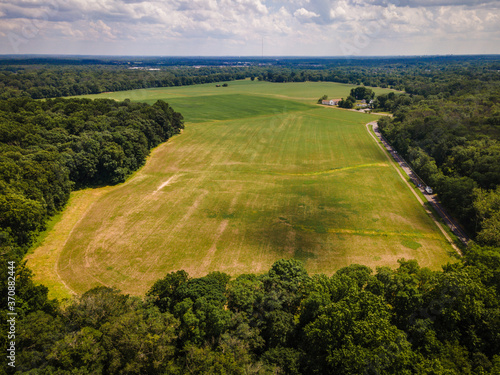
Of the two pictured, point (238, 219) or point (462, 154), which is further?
point (462, 154)

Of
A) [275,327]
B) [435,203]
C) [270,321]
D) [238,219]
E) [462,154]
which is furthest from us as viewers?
[462,154]

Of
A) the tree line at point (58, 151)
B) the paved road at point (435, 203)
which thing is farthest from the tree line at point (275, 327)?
the paved road at point (435, 203)

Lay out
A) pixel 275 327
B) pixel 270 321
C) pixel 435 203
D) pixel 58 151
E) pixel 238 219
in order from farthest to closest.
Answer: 1. pixel 58 151
2. pixel 435 203
3. pixel 238 219
4. pixel 270 321
5. pixel 275 327

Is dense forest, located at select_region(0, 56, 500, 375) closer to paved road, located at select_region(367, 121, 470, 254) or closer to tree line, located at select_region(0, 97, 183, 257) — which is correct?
tree line, located at select_region(0, 97, 183, 257)

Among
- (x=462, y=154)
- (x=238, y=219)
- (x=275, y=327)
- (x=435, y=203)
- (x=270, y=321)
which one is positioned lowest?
(x=238, y=219)

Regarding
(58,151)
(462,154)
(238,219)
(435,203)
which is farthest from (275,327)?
(58,151)

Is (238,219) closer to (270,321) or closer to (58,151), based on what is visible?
(270,321)

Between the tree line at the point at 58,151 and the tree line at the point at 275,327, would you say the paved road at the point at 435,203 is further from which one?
the tree line at the point at 58,151

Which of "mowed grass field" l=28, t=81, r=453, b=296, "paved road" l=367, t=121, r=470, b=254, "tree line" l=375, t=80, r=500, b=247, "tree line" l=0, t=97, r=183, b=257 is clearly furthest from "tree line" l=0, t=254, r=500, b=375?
"paved road" l=367, t=121, r=470, b=254
